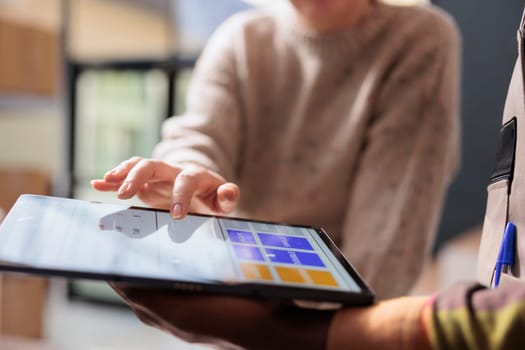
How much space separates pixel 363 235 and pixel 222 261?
41 centimetres

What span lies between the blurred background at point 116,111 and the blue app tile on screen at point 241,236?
2.16m

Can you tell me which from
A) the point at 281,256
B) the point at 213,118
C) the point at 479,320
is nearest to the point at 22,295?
the point at 213,118

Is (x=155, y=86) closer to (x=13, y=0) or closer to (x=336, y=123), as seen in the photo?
(x=13, y=0)

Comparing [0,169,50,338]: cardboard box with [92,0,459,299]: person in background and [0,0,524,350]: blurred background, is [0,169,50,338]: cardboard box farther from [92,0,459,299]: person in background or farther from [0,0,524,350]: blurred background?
[92,0,459,299]: person in background

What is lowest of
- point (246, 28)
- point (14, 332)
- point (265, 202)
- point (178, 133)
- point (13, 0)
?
point (14, 332)

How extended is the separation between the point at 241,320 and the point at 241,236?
0.39 ft

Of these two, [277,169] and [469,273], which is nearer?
[277,169]

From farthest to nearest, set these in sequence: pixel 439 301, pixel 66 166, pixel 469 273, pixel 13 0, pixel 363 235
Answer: pixel 66 166 < pixel 13 0 < pixel 469 273 < pixel 363 235 < pixel 439 301

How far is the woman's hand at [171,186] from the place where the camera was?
20.8 inches

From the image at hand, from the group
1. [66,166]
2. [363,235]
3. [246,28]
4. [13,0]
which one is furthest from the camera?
[66,166]

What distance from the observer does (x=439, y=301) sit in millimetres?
323

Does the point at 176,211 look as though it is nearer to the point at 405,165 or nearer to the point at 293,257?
the point at 293,257

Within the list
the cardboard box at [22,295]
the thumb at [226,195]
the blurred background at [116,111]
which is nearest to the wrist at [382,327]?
the thumb at [226,195]

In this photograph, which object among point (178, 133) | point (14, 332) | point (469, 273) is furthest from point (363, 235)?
point (14, 332)
